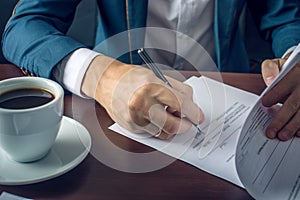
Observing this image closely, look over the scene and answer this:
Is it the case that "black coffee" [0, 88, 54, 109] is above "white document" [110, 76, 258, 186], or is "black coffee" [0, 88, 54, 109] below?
above

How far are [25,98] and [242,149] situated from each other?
242 millimetres

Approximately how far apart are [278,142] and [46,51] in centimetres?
36

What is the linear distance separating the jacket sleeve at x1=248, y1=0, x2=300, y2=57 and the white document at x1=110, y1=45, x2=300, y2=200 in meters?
0.28

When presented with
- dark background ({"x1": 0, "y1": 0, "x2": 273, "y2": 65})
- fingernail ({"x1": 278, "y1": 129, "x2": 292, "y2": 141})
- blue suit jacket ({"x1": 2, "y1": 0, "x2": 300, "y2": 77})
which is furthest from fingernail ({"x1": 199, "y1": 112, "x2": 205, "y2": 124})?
dark background ({"x1": 0, "y1": 0, "x2": 273, "y2": 65})

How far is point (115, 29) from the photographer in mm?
927

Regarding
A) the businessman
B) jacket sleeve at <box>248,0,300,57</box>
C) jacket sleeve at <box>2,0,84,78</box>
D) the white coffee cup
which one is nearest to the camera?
the white coffee cup

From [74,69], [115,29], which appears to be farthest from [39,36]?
[115,29]

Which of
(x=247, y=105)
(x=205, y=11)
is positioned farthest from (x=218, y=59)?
(x=247, y=105)

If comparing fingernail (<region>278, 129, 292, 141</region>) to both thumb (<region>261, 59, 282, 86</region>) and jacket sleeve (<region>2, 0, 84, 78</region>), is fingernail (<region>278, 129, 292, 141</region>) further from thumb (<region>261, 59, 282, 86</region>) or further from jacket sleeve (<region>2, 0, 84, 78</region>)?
jacket sleeve (<region>2, 0, 84, 78</region>)

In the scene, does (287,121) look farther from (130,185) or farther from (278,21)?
(278,21)

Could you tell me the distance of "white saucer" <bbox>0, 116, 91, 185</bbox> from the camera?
501 millimetres

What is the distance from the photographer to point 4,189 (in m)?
0.50

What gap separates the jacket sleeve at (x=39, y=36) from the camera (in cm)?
70

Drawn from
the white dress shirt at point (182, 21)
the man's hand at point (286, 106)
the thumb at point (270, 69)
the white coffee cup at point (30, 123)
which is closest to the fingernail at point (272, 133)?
the man's hand at point (286, 106)
